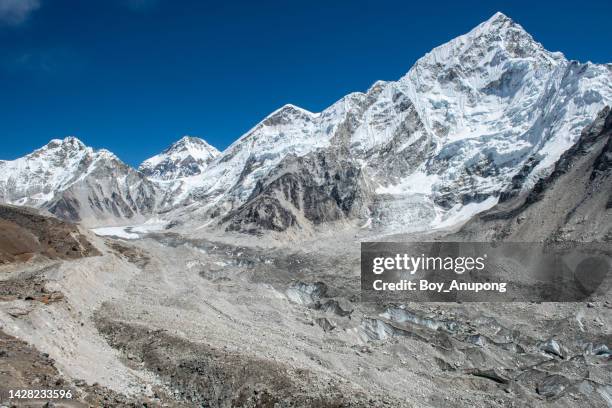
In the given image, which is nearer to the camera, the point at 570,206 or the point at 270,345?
the point at 270,345

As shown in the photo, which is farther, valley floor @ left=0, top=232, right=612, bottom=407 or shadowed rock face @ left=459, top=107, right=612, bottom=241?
shadowed rock face @ left=459, top=107, right=612, bottom=241

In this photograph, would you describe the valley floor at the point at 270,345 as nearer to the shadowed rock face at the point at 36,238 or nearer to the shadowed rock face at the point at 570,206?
the shadowed rock face at the point at 36,238

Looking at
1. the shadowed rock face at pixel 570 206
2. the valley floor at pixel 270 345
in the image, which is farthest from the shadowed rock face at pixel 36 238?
the shadowed rock face at pixel 570 206

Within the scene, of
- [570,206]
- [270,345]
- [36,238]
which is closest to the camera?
[270,345]

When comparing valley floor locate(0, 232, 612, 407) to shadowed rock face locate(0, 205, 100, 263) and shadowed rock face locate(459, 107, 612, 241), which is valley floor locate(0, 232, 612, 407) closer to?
shadowed rock face locate(0, 205, 100, 263)

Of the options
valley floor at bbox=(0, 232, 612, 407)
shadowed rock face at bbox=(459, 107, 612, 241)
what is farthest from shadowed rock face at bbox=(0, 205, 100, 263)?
shadowed rock face at bbox=(459, 107, 612, 241)

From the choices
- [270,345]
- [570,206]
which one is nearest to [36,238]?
[270,345]

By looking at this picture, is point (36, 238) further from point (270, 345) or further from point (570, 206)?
point (570, 206)
